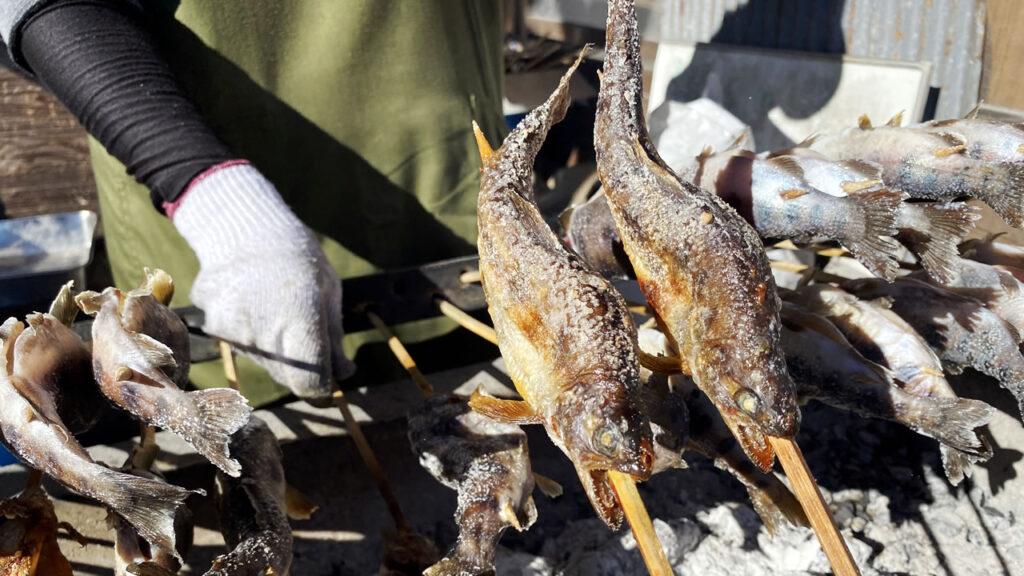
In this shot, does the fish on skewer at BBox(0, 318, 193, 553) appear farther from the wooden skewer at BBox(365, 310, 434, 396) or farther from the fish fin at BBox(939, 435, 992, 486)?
the fish fin at BBox(939, 435, 992, 486)

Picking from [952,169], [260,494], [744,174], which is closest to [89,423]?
[260,494]

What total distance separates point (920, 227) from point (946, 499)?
4.90ft

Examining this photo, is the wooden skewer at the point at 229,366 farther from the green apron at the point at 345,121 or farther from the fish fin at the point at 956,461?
the fish fin at the point at 956,461

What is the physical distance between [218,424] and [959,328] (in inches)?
82.3

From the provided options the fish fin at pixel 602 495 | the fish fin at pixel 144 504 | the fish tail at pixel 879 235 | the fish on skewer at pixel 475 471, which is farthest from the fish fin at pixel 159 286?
the fish tail at pixel 879 235

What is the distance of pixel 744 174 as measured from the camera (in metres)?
2.12

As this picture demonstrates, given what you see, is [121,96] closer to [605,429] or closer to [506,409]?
[506,409]

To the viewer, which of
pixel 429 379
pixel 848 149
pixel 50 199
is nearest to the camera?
pixel 848 149

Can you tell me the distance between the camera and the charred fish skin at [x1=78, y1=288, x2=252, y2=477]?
5.24 feet

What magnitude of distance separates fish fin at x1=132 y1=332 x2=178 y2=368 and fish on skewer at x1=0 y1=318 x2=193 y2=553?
0.77 feet

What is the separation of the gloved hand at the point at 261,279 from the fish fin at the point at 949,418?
5.68 ft

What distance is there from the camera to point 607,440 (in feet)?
4.54

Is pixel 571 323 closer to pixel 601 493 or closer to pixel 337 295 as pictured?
pixel 601 493

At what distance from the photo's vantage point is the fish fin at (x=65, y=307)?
76.9 inches
